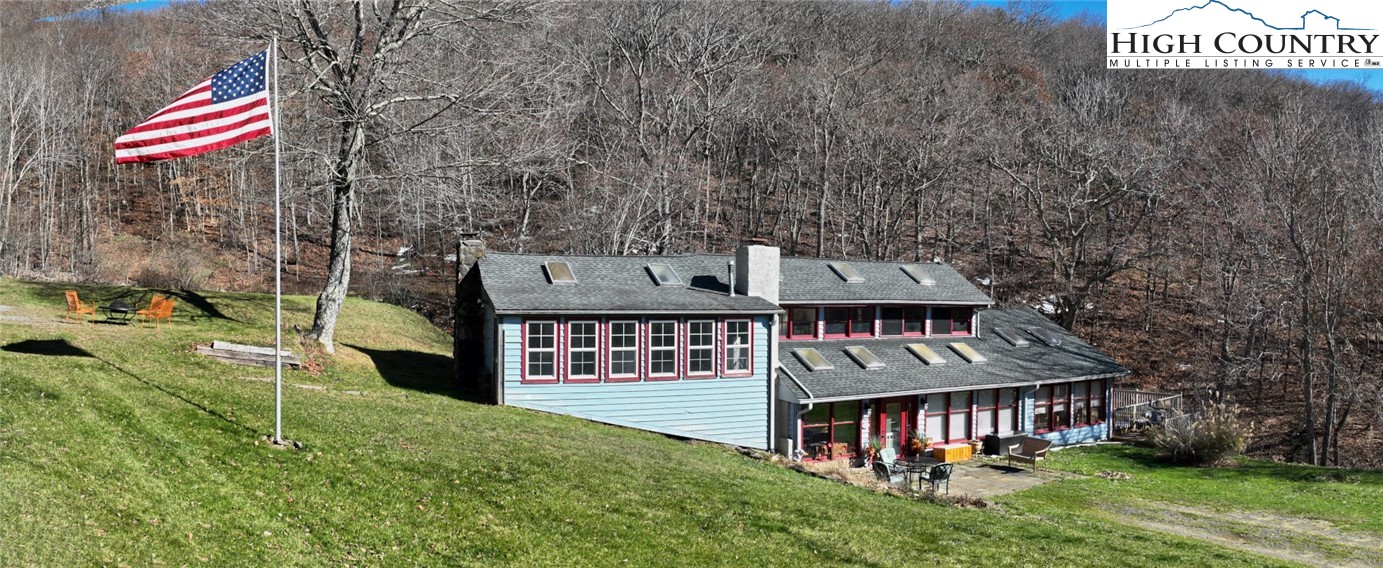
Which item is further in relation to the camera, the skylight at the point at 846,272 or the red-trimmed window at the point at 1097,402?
the red-trimmed window at the point at 1097,402

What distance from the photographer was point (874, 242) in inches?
2031

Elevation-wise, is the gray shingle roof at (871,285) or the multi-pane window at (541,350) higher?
the gray shingle roof at (871,285)

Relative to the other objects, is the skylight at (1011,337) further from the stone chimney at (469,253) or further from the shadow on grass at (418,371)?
the shadow on grass at (418,371)

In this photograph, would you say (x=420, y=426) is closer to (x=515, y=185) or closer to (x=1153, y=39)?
(x=1153, y=39)

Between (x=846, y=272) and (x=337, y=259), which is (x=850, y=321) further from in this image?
(x=337, y=259)

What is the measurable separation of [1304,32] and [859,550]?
27671 millimetres

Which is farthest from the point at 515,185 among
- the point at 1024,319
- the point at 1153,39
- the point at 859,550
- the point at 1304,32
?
the point at 859,550

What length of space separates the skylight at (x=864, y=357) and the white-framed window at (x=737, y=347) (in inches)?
158

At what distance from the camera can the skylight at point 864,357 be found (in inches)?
1077

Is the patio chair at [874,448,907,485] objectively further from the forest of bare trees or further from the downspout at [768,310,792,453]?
the forest of bare trees

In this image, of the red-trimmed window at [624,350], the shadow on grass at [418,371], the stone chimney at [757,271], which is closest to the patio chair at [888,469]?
the stone chimney at [757,271]

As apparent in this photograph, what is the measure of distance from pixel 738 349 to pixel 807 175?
109 ft

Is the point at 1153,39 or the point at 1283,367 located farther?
the point at 1283,367

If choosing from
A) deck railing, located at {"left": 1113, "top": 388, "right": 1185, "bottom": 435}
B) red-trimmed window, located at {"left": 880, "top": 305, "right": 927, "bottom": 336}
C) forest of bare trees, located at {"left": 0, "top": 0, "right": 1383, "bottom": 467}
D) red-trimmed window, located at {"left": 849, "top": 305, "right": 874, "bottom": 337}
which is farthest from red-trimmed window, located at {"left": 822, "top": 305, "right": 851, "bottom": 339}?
deck railing, located at {"left": 1113, "top": 388, "right": 1185, "bottom": 435}
